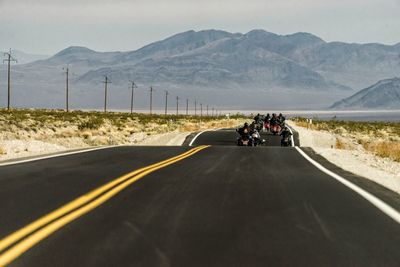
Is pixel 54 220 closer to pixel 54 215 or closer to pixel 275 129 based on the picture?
pixel 54 215

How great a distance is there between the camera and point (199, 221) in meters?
7.68

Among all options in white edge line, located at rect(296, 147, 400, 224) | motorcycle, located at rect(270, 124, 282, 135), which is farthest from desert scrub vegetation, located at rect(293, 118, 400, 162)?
white edge line, located at rect(296, 147, 400, 224)

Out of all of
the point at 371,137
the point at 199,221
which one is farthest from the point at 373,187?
the point at 371,137

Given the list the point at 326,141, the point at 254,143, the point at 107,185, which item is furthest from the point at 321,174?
the point at 326,141

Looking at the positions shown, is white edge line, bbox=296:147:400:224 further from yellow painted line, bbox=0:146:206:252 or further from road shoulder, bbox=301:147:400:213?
yellow painted line, bbox=0:146:206:252

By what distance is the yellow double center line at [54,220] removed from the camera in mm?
6213

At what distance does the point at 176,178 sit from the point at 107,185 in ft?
5.58

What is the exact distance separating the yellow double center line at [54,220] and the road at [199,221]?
0.04m

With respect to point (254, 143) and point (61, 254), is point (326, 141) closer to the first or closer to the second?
point (254, 143)

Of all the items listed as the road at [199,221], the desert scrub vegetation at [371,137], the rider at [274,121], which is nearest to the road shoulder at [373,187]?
the road at [199,221]

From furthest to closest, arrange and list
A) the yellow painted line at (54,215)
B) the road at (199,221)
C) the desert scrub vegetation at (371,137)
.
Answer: the desert scrub vegetation at (371,137), the yellow painted line at (54,215), the road at (199,221)

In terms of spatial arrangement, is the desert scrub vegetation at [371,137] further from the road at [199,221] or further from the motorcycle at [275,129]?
the road at [199,221]

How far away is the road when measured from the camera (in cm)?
604

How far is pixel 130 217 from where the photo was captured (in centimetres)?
786
